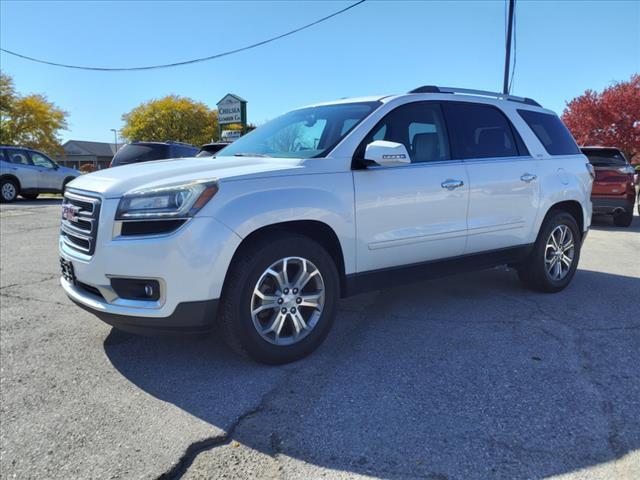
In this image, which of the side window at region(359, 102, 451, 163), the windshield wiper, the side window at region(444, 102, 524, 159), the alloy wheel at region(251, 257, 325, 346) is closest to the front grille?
the alloy wheel at region(251, 257, 325, 346)

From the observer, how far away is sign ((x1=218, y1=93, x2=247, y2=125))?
1714 cm

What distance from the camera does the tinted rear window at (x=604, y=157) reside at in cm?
1127

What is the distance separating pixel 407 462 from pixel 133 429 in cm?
139

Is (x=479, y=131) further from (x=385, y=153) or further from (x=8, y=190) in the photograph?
(x=8, y=190)

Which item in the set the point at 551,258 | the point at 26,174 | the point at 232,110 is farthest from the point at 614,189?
the point at 26,174

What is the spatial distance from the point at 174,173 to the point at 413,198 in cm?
175

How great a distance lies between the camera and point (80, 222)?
3266mm

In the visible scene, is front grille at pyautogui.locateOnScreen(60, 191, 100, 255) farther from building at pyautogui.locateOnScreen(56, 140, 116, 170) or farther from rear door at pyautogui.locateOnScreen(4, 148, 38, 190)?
building at pyautogui.locateOnScreen(56, 140, 116, 170)

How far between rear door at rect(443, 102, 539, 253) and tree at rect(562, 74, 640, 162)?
27155 millimetres

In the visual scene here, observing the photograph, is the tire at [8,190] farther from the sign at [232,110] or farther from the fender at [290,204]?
the fender at [290,204]

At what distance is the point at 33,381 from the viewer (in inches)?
124

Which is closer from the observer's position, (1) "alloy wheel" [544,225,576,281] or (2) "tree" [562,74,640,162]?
(1) "alloy wheel" [544,225,576,281]

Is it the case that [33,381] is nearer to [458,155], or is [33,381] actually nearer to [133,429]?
[133,429]

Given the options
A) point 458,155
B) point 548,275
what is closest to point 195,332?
point 458,155
